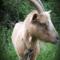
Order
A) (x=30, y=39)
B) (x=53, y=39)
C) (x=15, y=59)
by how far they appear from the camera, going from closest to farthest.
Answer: (x=53, y=39) → (x=30, y=39) → (x=15, y=59)

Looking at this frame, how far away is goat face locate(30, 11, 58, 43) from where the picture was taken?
344cm

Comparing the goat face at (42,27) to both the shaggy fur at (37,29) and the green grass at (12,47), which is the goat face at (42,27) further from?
the green grass at (12,47)

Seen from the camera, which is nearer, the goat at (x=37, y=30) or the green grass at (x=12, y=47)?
the goat at (x=37, y=30)

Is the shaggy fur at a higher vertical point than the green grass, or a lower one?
higher

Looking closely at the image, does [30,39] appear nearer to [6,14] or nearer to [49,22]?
[49,22]

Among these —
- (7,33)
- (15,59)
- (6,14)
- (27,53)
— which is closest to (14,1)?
(6,14)

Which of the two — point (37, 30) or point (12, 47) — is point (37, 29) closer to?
point (37, 30)

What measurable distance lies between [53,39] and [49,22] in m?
0.26

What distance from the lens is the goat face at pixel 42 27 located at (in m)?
3.44

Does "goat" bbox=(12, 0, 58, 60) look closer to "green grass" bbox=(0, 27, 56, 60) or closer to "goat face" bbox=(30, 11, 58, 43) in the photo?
"goat face" bbox=(30, 11, 58, 43)

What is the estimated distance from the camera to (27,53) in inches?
145

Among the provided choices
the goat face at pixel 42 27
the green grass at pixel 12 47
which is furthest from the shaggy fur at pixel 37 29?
the green grass at pixel 12 47

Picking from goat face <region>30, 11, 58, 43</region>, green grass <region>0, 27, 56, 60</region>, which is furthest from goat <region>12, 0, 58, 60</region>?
green grass <region>0, 27, 56, 60</region>

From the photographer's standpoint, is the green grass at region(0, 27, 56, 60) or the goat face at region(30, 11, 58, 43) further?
the green grass at region(0, 27, 56, 60)
